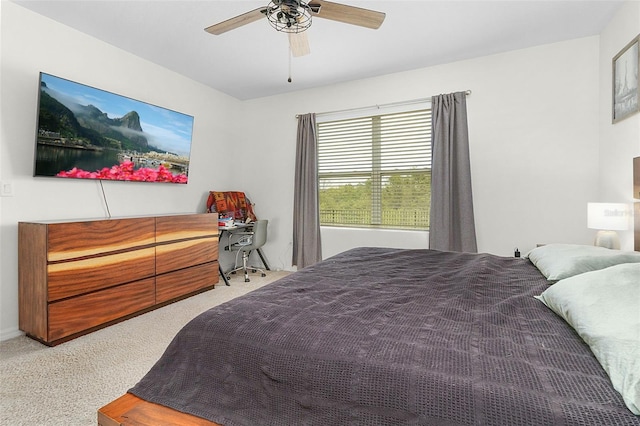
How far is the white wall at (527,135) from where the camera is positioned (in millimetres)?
3186

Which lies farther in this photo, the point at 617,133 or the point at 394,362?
the point at 617,133

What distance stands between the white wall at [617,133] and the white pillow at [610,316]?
199 cm

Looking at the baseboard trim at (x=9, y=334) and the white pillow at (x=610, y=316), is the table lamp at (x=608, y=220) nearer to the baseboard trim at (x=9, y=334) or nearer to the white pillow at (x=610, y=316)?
the white pillow at (x=610, y=316)

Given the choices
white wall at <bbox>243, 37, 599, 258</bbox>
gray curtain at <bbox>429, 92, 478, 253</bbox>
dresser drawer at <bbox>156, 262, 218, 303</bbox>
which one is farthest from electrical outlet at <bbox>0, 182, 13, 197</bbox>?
gray curtain at <bbox>429, 92, 478, 253</bbox>

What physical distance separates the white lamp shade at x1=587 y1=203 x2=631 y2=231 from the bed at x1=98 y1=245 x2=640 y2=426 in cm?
114

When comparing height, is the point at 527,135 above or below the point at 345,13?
below

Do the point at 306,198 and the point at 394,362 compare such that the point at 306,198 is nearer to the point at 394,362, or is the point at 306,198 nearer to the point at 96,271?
the point at 96,271

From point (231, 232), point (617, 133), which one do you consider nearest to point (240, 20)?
point (231, 232)

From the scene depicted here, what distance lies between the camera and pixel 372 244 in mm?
4188

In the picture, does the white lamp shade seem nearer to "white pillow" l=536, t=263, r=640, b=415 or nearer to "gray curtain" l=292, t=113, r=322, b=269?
"white pillow" l=536, t=263, r=640, b=415

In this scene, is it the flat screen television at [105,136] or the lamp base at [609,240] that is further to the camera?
the flat screen television at [105,136]

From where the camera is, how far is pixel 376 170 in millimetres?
4250

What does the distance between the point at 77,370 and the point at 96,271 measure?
881 mm

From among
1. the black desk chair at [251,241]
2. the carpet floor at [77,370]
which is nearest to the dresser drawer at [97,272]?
the carpet floor at [77,370]
